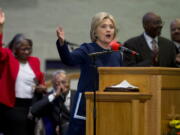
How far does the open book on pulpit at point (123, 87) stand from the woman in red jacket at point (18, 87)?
6.96ft

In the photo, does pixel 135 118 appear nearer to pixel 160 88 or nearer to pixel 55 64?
pixel 160 88

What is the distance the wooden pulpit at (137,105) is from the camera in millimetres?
4883

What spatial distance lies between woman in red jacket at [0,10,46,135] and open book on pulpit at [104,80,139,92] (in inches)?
83.5

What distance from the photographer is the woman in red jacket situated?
23.0ft

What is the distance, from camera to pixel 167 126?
16.7 ft

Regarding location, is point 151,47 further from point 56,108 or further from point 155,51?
point 56,108

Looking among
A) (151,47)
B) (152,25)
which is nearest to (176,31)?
(152,25)

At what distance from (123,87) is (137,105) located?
19 cm

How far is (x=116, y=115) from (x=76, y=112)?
0.48 metres

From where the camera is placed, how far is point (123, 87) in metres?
4.98

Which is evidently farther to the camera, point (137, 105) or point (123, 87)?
point (123, 87)

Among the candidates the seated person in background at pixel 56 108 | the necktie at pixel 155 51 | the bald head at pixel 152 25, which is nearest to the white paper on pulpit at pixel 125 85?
the necktie at pixel 155 51

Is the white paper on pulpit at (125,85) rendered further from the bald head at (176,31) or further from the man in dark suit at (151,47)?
the bald head at (176,31)

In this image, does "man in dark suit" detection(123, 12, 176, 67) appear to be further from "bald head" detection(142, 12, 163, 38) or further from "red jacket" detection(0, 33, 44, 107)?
"red jacket" detection(0, 33, 44, 107)
